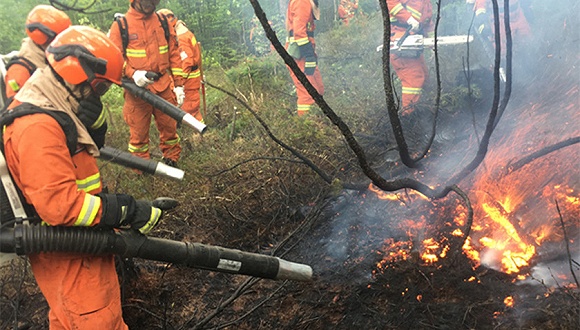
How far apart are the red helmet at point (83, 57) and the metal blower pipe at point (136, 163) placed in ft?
3.71

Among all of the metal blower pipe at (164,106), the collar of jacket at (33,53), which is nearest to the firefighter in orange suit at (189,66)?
the metal blower pipe at (164,106)

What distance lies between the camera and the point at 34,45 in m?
4.17

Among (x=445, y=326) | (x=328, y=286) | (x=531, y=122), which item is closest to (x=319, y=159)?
(x=328, y=286)

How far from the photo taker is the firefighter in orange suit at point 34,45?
3.66m

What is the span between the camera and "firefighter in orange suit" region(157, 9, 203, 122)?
23.3ft

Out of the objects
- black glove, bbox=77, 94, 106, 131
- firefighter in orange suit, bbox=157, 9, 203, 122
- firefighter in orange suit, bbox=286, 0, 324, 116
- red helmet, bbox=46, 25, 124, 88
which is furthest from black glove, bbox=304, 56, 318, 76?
black glove, bbox=77, 94, 106, 131

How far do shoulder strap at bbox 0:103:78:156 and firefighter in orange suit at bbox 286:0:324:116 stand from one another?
512 centimetres

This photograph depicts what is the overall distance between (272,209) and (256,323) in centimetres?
170

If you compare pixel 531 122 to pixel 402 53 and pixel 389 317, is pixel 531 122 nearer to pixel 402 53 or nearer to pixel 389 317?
pixel 402 53

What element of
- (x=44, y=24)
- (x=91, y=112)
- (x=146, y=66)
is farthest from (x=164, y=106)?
(x=91, y=112)

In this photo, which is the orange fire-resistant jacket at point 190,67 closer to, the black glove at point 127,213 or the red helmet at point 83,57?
the red helmet at point 83,57

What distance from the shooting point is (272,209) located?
17.2ft

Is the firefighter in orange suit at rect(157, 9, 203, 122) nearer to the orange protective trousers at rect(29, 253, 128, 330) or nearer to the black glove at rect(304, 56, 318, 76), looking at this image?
the black glove at rect(304, 56, 318, 76)

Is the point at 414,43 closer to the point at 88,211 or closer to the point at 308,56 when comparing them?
the point at 308,56
